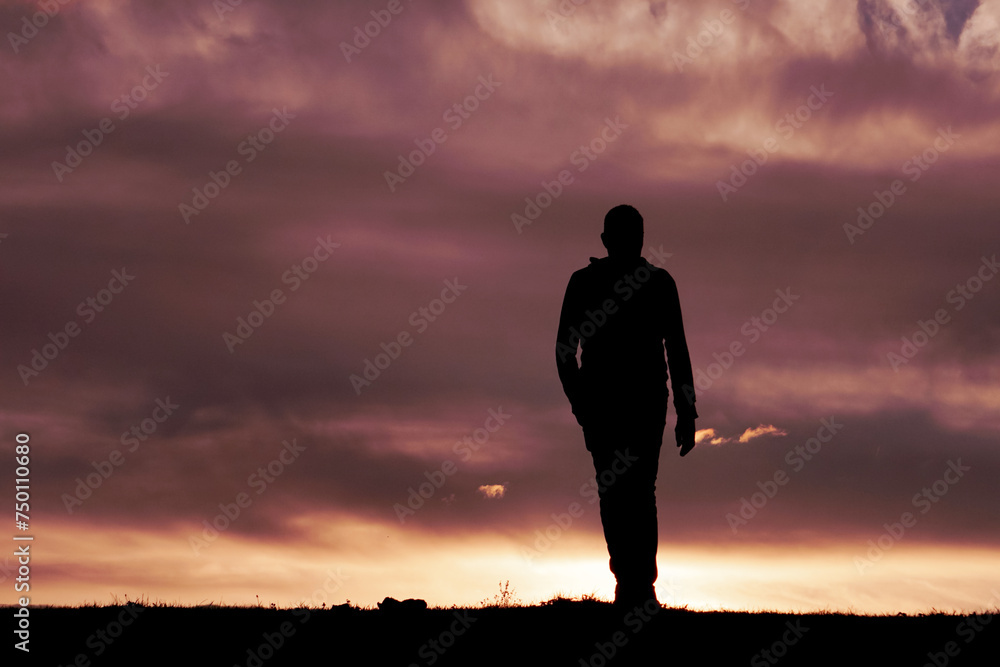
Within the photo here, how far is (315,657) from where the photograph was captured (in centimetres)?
981

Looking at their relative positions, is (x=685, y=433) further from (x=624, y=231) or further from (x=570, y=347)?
(x=624, y=231)

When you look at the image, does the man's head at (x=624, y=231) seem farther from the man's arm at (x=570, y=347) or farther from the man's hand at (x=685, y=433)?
the man's hand at (x=685, y=433)

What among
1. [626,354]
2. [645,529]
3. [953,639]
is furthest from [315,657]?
[953,639]

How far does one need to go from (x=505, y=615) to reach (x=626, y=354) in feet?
11.7

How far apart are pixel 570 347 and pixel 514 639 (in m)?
3.02

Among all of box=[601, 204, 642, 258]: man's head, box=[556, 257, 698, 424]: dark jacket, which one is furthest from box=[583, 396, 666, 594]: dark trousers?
box=[601, 204, 642, 258]: man's head

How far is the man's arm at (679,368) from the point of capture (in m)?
10.3

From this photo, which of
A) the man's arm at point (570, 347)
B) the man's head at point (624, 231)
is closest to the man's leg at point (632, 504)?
the man's arm at point (570, 347)

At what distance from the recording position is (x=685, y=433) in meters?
10.2

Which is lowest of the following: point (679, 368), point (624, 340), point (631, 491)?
point (631, 491)

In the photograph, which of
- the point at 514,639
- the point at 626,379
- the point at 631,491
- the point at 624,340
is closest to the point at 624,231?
the point at 624,340

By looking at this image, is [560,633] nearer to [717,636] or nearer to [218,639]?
[717,636]

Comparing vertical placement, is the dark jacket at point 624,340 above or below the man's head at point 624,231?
below

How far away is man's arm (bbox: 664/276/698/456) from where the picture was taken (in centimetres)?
1028
